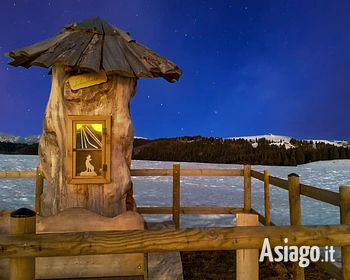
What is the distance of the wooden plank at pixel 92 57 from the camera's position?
143 inches

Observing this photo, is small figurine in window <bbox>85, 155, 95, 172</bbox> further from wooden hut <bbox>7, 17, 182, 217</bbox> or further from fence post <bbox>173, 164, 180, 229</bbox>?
fence post <bbox>173, 164, 180, 229</bbox>

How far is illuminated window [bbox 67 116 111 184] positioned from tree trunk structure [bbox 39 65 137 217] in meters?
0.07

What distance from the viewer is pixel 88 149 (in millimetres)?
4094

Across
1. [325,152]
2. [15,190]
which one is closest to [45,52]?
[15,190]

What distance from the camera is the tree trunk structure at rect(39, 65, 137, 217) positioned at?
4.06 metres

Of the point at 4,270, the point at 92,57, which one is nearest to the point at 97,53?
the point at 92,57

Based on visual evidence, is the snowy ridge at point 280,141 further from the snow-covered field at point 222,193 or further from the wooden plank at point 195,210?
the wooden plank at point 195,210

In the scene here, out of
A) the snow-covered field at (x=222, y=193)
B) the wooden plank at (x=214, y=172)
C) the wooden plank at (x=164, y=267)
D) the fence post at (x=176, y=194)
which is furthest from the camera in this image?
the snow-covered field at (x=222, y=193)

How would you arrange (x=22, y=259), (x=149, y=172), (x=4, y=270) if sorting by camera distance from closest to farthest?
(x=22, y=259) < (x=4, y=270) < (x=149, y=172)

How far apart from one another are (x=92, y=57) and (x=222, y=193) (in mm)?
10772

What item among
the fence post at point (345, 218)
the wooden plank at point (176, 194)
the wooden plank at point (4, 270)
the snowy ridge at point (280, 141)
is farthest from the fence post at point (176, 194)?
the snowy ridge at point (280, 141)

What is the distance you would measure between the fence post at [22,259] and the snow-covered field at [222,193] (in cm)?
667

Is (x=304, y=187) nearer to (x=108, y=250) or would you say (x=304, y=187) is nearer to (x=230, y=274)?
(x=230, y=274)

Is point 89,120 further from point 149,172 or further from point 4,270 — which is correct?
point 149,172
